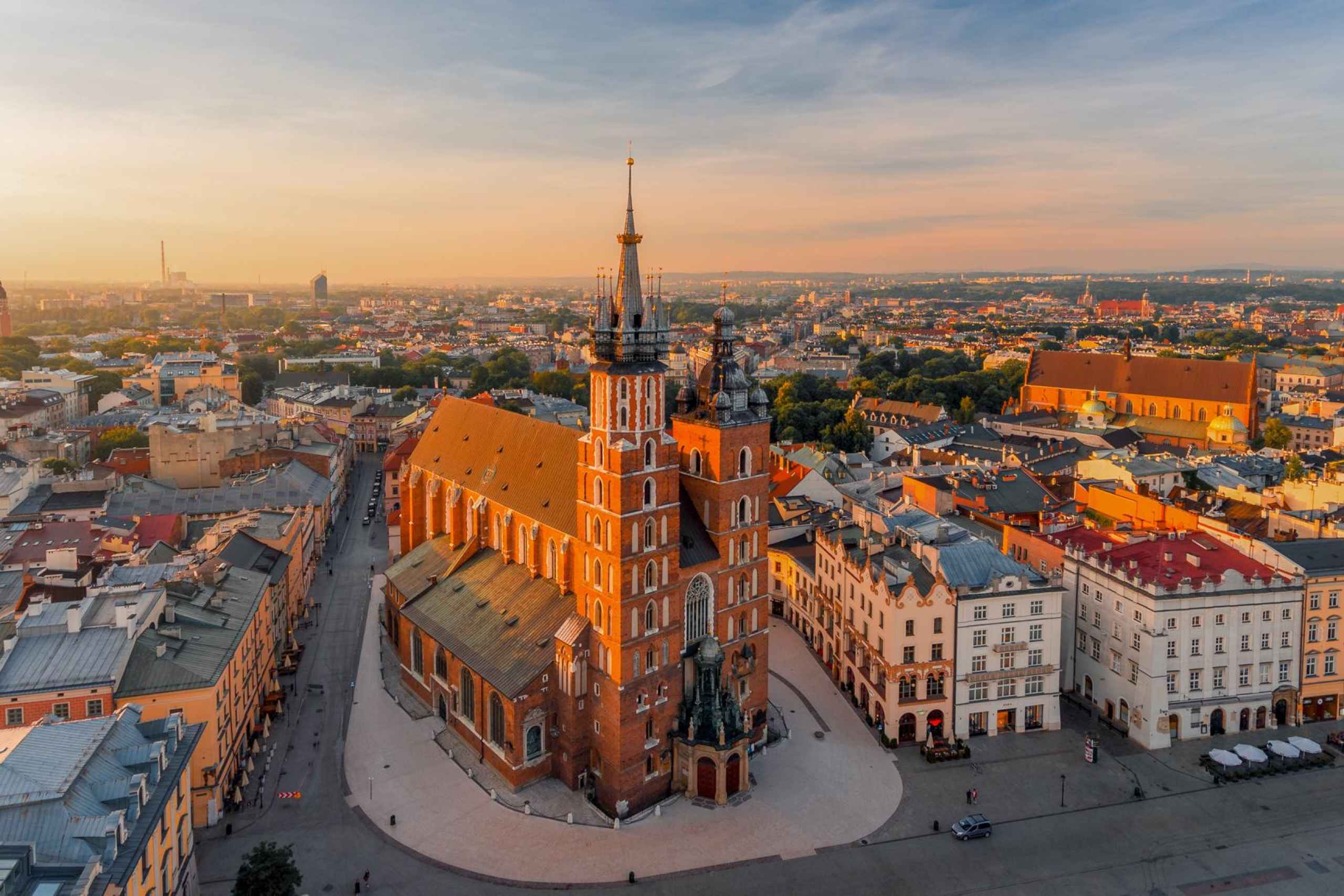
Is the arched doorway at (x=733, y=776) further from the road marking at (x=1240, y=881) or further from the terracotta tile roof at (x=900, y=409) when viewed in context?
the terracotta tile roof at (x=900, y=409)

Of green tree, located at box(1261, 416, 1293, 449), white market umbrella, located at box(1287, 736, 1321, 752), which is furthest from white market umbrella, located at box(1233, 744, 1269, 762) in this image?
green tree, located at box(1261, 416, 1293, 449)

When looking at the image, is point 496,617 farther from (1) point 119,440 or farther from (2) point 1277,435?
(2) point 1277,435

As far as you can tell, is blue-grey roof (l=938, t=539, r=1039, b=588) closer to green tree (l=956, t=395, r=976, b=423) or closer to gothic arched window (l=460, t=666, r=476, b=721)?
gothic arched window (l=460, t=666, r=476, b=721)

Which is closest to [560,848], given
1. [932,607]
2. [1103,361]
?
[932,607]

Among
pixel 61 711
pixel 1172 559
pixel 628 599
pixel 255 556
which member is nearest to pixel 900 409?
pixel 1172 559

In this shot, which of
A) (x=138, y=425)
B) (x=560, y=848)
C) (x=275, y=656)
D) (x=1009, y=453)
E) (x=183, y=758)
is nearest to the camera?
(x=183, y=758)

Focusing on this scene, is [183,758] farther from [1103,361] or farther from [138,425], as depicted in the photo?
[1103,361]
